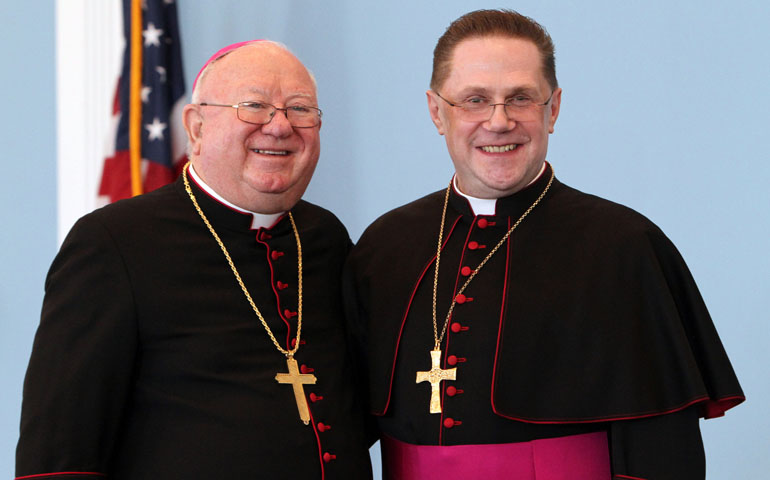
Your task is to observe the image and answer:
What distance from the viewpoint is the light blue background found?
351cm

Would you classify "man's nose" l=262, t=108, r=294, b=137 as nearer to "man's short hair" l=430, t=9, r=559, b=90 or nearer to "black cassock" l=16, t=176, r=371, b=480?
"black cassock" l=16, t=176, r=371, b=480

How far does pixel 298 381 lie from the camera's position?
2.27 metres

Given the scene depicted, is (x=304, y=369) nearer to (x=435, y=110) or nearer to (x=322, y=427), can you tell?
(x=322, y=427)

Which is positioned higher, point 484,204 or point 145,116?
point 145,116

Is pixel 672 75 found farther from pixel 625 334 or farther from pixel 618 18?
pixel 625 334

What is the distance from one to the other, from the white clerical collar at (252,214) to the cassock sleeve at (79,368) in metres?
0.33

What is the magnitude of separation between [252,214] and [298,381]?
1.47 ft

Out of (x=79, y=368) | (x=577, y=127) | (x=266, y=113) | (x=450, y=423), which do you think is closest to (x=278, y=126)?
(x=266, y=113)

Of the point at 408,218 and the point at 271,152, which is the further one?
the point at 408,218

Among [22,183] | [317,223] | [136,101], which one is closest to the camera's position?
[317,223]

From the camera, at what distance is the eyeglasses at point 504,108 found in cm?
228

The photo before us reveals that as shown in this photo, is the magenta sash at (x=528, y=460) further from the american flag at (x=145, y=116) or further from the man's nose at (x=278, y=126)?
the american flag at (x=145, y=116)

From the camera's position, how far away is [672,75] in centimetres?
369

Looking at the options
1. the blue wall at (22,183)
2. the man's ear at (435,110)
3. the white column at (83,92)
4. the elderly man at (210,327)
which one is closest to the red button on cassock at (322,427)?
the elderly man at (210,327)
